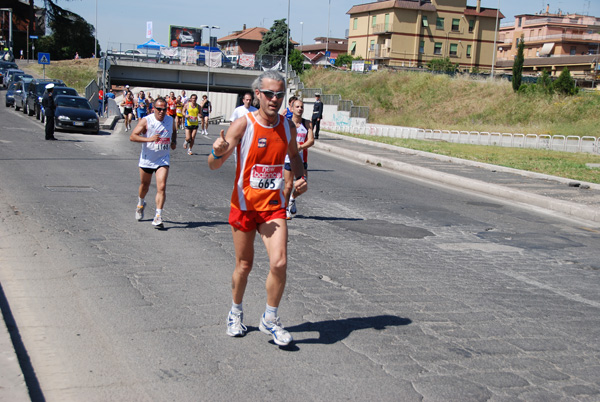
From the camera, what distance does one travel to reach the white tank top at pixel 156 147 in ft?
31.0

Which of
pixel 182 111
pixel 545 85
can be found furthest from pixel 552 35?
pixel 182 111

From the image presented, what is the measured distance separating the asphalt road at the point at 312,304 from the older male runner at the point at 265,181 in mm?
491

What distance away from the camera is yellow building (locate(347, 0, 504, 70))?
3324 inches

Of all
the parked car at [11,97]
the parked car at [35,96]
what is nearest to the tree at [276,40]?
the parked car at [11,97]

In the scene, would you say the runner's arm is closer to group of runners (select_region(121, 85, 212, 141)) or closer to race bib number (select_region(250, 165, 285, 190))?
race bib number (select_region(250, 165, 285, 190))

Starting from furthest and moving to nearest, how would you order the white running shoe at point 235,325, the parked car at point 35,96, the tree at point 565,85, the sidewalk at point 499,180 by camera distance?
the tree at point 565,85 < the parked car at point 35,96 < the sidewalk at point 499,180 < the white running shoe at point 235,325

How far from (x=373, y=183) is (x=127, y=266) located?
→ 9.72 meters

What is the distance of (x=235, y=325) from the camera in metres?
4.91

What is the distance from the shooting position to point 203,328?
16.7 ft

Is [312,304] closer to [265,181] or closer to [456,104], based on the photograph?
[265,181]

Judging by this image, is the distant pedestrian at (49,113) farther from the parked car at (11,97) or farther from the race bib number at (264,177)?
the race bib number at (264,177)

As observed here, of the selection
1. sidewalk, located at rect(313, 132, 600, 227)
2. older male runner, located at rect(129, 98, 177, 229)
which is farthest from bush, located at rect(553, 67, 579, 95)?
older male runner, located at rect(129, 98, 177, 229)

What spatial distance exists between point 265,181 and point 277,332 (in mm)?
1103

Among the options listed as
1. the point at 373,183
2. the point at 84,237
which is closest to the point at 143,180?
the point at 84,237
